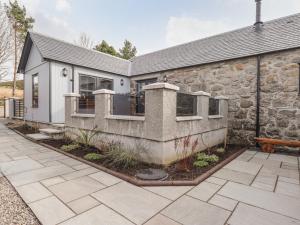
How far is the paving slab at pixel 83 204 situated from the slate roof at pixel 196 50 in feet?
21.8

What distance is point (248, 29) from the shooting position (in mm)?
7359

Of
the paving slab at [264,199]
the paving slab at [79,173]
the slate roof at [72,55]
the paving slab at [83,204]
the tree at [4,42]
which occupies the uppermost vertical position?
the tree at [4,42]

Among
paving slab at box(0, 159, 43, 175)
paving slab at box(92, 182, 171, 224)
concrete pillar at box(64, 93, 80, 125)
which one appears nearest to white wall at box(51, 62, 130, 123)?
concrete pillar at box(64, 93, 80, 125)

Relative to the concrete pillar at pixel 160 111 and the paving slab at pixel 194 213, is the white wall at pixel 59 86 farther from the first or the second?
the paving slab at pixel 194 213

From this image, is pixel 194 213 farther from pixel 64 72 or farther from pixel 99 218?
pixel 64 72

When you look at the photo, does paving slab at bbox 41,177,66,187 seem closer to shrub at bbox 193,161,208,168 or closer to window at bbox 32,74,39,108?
shrub at bbox 193,161,208,168

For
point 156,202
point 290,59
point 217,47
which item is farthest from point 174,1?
point 156,202

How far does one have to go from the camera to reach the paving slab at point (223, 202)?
227 cm

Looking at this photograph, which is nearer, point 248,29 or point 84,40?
point 248,29

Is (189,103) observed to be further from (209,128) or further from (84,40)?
(84,40)

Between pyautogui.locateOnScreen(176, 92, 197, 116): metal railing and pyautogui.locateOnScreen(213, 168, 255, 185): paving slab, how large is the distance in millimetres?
1624

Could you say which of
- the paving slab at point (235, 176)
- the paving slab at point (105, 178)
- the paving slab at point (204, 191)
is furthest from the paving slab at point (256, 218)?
the paving slab at point (105, 178)

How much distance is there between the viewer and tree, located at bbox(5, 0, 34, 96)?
51.2 ft

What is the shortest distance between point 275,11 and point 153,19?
227 inches
